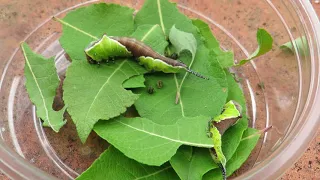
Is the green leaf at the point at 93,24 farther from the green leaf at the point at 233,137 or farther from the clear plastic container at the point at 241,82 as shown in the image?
the green leaf at the point at 233,137

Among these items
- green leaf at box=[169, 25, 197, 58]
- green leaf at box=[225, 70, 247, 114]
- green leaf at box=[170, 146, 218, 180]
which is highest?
green leaf at box=[169, 25, 197, 58]

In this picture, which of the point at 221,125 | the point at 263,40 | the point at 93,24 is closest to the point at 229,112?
the point at 221,125

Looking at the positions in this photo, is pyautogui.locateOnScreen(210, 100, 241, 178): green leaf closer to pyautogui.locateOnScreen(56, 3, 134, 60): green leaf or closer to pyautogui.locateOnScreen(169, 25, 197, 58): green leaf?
pyautogui.locateOnScreen(169, 25, 197, 58): green leaf

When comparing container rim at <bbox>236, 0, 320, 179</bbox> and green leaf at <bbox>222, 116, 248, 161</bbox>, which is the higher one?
container rim at <bbox>236, 0, 320, 179</bbox>

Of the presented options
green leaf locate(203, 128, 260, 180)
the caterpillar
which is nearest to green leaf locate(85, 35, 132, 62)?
the caterpillar

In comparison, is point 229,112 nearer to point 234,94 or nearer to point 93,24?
point 234,94

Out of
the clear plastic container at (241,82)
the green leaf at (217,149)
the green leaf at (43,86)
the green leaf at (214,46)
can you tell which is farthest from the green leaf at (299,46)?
the green leaf at (43,86)
